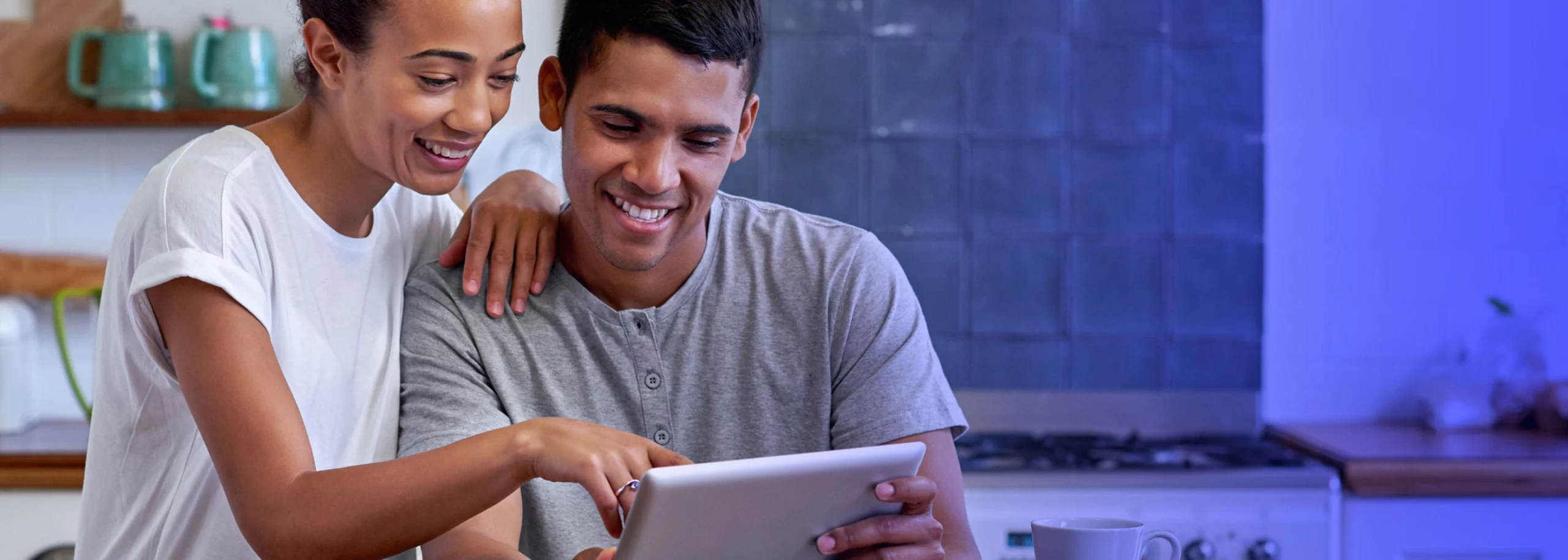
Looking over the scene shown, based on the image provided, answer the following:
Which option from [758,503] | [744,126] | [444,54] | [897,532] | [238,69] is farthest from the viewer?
[238,69]

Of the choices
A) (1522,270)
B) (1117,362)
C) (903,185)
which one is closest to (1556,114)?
(1522,270)

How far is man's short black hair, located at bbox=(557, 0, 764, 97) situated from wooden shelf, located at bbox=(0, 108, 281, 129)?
4.85ft

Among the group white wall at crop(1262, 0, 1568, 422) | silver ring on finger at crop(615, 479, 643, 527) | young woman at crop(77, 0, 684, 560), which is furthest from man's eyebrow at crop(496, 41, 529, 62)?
white wall at crop(1262, 0, 1568, 422)

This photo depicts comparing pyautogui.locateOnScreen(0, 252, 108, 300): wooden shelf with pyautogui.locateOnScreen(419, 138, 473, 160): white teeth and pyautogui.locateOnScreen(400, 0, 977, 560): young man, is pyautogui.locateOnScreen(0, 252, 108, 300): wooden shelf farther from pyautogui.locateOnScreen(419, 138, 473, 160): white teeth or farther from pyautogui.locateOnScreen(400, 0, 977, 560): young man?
pyautogui.locateOnScreen(419, 138, 473, 160): white teeth

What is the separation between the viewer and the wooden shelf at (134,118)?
2.58 metres

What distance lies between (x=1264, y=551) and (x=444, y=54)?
175 cm

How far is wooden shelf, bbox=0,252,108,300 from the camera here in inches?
108

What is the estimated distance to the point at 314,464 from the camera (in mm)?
1069

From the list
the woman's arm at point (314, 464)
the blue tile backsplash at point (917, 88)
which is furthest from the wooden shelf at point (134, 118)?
the woman's arm at point (314, 464)

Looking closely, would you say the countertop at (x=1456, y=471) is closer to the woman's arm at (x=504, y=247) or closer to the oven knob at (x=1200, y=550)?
the oven knob at (x=1200, y=550)

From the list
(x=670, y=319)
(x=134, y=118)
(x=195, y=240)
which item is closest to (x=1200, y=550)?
(x=670, y=319)

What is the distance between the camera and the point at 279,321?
1.19 m

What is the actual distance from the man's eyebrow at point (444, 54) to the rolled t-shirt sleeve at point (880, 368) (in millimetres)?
468

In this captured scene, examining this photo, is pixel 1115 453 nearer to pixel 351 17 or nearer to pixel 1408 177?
pixel 1408 177
